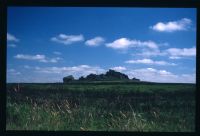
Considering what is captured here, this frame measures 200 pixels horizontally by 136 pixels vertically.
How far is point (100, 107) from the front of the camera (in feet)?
21.7

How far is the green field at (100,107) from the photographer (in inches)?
256

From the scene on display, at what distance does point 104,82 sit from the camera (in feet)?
21.4

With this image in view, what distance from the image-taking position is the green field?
6.51m
